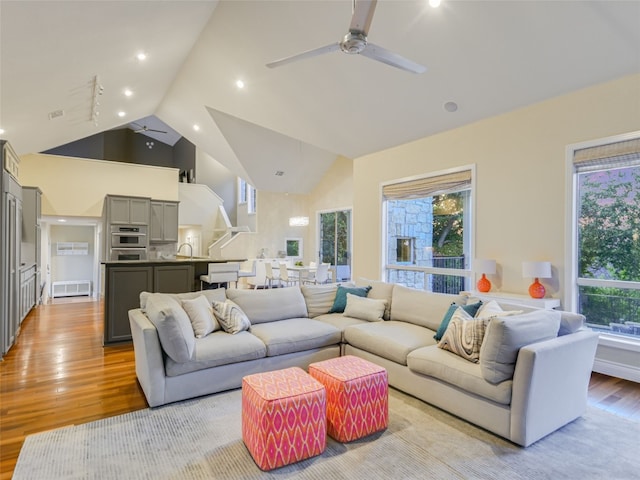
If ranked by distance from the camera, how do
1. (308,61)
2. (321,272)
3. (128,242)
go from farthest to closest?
1. (321,272)
2. (128,242)
3. (308,61)

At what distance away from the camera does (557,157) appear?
4.23m

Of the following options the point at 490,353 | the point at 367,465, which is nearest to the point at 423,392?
the point at 490,353

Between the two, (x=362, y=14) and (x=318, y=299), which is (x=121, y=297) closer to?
(x=318, y=299)

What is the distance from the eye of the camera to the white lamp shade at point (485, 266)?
470 cm

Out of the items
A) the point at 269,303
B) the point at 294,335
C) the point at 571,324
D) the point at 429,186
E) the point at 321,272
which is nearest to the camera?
the point at 571,324

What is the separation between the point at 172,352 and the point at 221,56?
16.3 feet

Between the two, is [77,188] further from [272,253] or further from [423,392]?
[423,392]

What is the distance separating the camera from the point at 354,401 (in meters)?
2.43

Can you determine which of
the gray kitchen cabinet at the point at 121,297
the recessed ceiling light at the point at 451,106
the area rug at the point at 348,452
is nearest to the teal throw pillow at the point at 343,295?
the area rug at the point at 348,452

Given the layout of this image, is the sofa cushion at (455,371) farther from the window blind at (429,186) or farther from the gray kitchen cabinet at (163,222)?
the gray kitchen cabinet at (163,222)

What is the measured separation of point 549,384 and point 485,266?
96.6 inches

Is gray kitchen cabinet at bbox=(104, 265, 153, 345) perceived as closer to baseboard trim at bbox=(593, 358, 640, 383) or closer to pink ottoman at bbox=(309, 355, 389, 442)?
pink ottoman at bbox=(309, 355, 389, 442)

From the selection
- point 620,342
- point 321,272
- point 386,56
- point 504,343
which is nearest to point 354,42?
point 386,56

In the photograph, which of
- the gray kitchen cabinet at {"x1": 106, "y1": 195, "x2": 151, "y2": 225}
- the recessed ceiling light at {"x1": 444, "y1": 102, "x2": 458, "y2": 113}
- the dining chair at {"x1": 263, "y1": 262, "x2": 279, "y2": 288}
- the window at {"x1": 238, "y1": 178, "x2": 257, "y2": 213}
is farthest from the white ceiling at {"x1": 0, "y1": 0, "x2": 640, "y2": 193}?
the window at {"x1": 238, "y1": 178, "x2": 257, "y2": 213}
